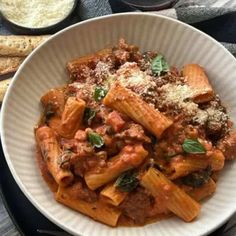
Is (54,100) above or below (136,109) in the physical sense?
below

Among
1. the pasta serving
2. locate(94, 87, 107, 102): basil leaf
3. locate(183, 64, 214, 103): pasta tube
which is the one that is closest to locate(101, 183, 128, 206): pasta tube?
the pasta serving

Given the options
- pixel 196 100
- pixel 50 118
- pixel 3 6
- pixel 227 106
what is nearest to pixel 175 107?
pixel 196 100

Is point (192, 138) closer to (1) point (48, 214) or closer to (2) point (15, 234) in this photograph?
(1) point (48, 214)

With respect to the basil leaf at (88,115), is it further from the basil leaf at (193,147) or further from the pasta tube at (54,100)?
the basil leaf at (193,147)

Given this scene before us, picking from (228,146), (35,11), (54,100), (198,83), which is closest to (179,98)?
(198,83)

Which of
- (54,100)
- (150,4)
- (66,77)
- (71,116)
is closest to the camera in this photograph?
(71,116)

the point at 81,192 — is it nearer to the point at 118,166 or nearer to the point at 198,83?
the point at 118,166

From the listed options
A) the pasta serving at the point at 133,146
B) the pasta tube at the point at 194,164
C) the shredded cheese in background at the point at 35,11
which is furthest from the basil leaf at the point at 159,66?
the shredded cheese in background at the point at 35,11
